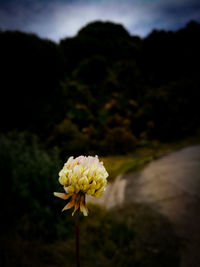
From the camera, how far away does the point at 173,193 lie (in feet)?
12.3

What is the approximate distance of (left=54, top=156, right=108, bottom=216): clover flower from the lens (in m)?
0.78

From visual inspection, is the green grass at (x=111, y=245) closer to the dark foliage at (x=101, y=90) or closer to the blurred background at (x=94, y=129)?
the blurred background at (x=94, y=129)

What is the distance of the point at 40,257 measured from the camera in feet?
6.55

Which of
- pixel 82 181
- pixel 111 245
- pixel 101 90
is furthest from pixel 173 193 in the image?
pixel 101 90

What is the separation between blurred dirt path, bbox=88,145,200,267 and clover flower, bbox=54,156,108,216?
2192 mm

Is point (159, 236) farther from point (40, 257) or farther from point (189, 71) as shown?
point (189, 71)

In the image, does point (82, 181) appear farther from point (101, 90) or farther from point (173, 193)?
point (101, 90)

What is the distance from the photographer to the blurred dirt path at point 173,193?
8.57 ft

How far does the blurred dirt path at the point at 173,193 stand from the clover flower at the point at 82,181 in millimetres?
2192

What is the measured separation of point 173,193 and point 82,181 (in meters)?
3.61

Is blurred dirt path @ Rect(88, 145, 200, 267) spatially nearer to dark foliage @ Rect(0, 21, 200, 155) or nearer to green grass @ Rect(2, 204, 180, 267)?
green grass @ Rect(2, 204, 180, 267)

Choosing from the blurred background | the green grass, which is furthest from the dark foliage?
the green grass

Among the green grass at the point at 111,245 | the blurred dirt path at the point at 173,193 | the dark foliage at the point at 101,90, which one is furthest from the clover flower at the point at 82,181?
the dark foliage at the point at 101,90

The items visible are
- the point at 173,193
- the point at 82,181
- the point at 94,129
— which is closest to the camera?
the point at 82,181
